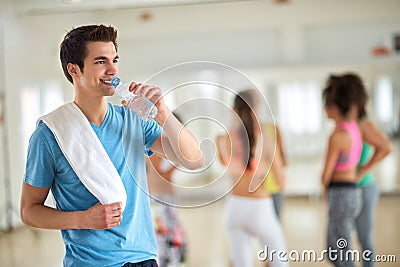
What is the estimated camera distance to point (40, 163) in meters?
1.25

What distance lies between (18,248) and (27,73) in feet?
2.45

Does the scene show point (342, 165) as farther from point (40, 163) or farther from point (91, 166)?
point (40, 163)

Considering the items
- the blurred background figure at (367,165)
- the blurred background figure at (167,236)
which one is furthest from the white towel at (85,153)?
the blurred background figure at (367,165)

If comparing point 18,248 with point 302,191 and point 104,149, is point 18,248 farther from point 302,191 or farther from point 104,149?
point 302,191

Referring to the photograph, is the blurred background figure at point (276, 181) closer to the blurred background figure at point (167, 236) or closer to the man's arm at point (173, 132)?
the blurred background figure at point (167, 236)

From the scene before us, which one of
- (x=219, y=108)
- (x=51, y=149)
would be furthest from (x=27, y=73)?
(x=51, y=149)

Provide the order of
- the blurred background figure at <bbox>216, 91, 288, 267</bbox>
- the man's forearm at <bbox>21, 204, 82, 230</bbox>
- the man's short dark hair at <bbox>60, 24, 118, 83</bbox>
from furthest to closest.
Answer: the blurred background figure at <bbox>216, 91, 288, 267</bbox>, the man's short dark hair at <bbox>60, 24, 118, 83</bbox>, the man's forearm at <bbox>21, 204, 82, 230</bbox>

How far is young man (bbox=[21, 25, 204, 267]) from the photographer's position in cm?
126

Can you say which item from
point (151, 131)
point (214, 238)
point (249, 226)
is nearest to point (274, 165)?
point (249, 226)

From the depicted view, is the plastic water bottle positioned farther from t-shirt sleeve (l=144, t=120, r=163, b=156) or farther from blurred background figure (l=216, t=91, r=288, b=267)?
blurred background figure (l=216, t=91, r=288, b=267)

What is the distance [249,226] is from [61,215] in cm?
88

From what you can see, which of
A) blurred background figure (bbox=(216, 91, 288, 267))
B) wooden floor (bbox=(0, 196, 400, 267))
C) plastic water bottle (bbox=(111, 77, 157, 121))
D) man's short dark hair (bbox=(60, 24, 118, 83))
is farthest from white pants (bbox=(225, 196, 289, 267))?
man's short dark hair (bbox=(60, 24, 118, 83))

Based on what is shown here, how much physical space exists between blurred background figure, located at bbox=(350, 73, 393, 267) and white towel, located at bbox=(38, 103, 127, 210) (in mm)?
1054

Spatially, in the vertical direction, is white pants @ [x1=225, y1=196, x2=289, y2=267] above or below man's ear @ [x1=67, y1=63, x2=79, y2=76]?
below
